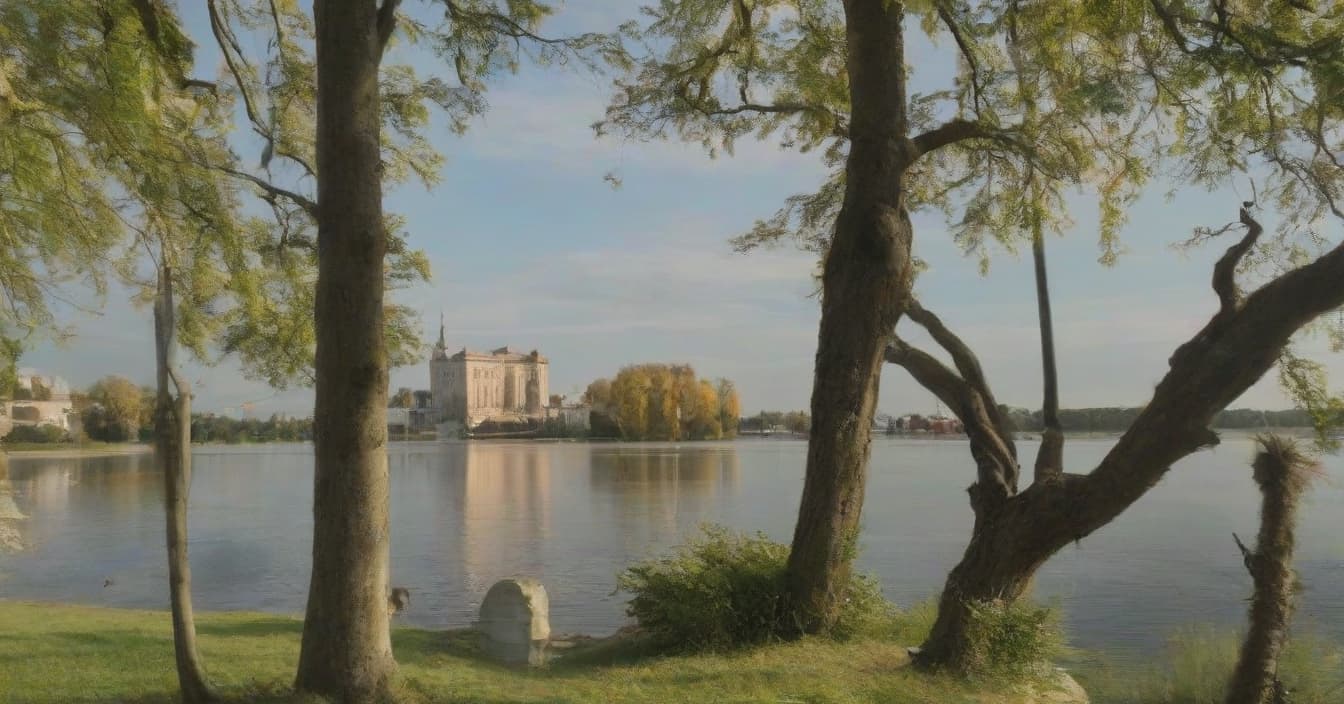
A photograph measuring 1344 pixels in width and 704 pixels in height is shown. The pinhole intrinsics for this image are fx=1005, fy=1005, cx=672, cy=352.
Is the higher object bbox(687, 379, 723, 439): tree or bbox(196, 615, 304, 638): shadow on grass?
bbox(687, 379, 723, 439): tree

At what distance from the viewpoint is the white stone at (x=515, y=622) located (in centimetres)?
859

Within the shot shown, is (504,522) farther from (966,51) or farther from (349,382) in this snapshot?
(349,382)

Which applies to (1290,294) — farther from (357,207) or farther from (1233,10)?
(357,207)

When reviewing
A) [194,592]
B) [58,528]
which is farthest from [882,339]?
[58,528]

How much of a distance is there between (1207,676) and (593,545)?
14873 mm

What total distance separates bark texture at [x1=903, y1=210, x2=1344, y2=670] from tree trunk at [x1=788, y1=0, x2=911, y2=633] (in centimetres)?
105

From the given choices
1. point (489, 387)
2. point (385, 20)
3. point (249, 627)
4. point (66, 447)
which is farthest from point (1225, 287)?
point (489, 387)

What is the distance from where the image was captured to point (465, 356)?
12644 cm

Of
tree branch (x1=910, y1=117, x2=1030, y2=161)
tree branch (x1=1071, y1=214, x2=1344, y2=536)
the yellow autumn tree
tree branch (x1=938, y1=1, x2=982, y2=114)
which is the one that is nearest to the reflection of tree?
tree branch (x1=910, y1=117, x2=1030, y2=161)

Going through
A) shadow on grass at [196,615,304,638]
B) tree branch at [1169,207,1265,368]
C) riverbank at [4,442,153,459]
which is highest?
tree branch at [1169,207,1265,368]

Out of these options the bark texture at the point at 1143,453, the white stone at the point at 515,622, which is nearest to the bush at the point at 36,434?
the white stone at the point at 515,622

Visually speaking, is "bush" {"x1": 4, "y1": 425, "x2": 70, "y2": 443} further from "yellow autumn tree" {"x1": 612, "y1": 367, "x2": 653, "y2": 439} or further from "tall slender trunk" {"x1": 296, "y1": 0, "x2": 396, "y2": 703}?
"yellow autumn tree" {"x1": 612, "y1": 367, "x2": 653, "y2": 439}

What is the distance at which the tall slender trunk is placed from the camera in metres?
5.74

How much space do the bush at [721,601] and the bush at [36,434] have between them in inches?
275
